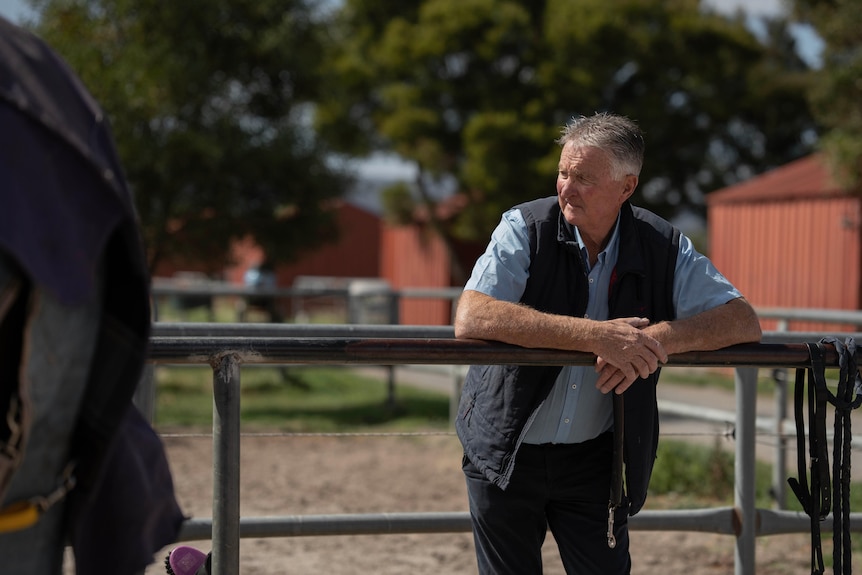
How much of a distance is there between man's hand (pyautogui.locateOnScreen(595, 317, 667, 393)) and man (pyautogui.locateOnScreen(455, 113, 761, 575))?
0.29 feet

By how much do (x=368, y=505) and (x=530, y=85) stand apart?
1940 cm

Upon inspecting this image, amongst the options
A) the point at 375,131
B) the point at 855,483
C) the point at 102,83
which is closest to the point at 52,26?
the point at 102,83

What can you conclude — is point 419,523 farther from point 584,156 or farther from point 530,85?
point 530,85

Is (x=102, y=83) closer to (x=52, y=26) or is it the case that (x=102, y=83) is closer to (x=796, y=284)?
(x=52, y=26)

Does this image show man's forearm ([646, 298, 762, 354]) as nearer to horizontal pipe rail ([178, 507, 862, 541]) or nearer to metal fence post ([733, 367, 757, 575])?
metal fence post ([733, 367, 757, 575])

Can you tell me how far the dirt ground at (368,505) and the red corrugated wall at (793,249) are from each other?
29.6 feet

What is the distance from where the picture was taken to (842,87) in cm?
1171

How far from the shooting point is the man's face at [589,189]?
2594 millimetres

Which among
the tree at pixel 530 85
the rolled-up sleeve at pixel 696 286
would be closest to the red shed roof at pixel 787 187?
the tree at pixel 530 85

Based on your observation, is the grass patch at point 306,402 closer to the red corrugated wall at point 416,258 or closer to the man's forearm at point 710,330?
the man's forearm at point 710,330

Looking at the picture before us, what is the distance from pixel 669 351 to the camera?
2430 millimetres

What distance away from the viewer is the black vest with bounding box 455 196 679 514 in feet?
8.30

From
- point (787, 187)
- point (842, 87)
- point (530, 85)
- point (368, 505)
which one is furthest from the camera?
point (530, 85)

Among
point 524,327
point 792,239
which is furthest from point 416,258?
point 524,327
